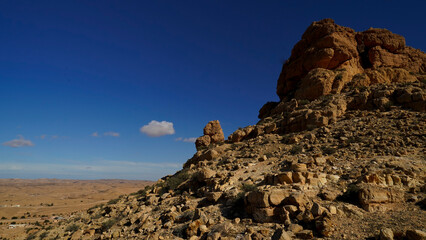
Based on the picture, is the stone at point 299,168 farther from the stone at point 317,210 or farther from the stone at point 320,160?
the stone at point 317,210

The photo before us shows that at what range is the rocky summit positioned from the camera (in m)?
6.36

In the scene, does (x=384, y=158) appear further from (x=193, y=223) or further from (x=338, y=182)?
(x=193, y=223)

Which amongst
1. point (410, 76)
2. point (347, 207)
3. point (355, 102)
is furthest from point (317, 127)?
point (410, 76)

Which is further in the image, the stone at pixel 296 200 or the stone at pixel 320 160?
the stone at pixel 320 160

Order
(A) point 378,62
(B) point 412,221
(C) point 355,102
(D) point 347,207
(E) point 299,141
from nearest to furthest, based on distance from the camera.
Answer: (B) point 412,221 < (D) point 347,207 < (E) point 299,141 < (C) point 355,102 < (A) point 378,62

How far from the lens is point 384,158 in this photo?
9.87 meters

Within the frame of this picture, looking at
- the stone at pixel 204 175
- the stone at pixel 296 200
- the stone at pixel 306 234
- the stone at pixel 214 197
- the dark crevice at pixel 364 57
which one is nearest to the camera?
the stone at pixel 306 234

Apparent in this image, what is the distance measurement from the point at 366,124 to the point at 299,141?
4.34 meters

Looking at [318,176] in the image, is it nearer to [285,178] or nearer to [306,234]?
[285,178]

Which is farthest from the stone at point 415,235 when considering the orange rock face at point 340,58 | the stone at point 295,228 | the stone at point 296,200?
the orange rock face at point 340,58

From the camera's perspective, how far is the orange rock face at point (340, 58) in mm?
22266

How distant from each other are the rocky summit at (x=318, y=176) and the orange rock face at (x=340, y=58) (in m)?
0.15

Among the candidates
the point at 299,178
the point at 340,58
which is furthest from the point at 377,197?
the point at 340,58

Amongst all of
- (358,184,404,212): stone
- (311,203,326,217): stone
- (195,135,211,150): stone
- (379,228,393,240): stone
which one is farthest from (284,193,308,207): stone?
(195,135,211,150): stone
